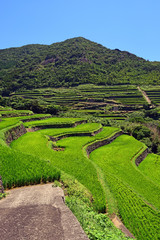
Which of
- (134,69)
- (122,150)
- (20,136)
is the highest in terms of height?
(134,69)

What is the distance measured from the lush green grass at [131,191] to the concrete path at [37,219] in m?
6.36

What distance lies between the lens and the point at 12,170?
12133mm

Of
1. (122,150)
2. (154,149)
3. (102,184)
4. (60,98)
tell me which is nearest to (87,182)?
(102,184)

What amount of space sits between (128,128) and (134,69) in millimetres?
116470

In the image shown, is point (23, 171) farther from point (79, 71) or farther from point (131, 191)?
point (79, 71)

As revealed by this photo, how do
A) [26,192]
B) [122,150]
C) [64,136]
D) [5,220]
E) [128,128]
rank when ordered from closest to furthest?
[5,220]
[26,192]
[122,150]
[64,136]
[128,128]

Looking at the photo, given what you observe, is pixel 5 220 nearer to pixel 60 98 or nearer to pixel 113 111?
pixel 113 111

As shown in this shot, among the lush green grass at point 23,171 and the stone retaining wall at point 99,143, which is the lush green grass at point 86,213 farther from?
the stone retaining wall at point 99,143

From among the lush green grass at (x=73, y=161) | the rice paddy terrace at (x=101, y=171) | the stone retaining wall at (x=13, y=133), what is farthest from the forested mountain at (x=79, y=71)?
the lush green grass at (x=73, y=161)

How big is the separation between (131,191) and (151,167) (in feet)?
42.0

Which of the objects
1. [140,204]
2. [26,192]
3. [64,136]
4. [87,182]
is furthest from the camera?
[64,136]

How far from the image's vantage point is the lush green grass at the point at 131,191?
11.6 metres

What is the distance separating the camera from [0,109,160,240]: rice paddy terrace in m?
11.7

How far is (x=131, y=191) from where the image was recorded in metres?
15.0
